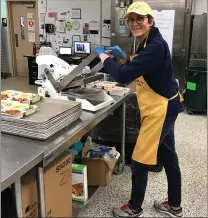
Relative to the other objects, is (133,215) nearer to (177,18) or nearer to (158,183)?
(158,183)

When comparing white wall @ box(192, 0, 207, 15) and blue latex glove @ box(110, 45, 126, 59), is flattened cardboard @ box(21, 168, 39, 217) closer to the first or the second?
blue latex glove @ box(110, 45, 126, 59)

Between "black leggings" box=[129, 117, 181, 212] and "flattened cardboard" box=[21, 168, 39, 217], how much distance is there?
75 cm

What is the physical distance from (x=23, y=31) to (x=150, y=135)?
5.48 metres

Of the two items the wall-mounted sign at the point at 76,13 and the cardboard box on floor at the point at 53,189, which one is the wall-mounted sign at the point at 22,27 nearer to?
the wall-mounted sign at the point at 76,13

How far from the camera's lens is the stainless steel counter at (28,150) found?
1.03m

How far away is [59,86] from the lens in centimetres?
175

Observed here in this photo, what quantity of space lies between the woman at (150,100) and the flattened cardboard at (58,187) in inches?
21.2

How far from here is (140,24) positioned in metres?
1.51

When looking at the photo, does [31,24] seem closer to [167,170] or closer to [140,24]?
[140,24]

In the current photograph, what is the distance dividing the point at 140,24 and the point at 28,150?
879mm

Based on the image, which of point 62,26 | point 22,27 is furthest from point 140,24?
point 22,27

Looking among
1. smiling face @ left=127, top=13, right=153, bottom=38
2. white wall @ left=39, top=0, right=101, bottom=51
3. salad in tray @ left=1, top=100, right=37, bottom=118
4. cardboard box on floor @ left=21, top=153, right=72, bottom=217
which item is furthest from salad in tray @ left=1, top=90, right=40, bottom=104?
white wall @ left=39, top=0, right=101, bottom=51

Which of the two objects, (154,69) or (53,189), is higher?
(154,69)

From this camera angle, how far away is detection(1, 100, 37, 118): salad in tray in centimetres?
133
